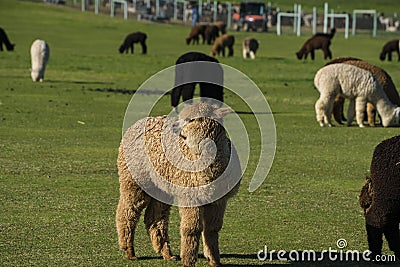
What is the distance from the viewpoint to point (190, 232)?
347 inches

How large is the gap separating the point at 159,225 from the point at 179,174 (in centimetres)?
89

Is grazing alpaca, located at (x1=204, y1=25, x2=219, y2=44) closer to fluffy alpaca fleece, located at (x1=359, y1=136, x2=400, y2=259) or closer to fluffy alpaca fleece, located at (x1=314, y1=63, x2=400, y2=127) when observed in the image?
fluffy alpaca fleece, located at (x1=314, y1=63, x2=400, y2=127)

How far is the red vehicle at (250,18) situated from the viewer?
7250cm

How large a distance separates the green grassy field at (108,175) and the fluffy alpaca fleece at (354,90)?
40 cm

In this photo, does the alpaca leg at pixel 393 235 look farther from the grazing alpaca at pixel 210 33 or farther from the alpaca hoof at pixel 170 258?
the grazing alpaca at pixel 210 33

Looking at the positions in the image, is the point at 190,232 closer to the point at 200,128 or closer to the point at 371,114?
the point at 200,128

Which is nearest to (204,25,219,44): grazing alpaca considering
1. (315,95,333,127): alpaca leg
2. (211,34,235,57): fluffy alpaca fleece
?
(211,34,235,57): fluffy alpaca fleece

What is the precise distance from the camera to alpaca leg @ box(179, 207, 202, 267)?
881 centimetres

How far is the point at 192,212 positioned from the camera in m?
8.81

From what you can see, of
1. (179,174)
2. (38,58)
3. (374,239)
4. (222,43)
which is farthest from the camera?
(222,43)

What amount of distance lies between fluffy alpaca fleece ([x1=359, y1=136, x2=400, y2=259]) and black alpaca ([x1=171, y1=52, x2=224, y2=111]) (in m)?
12.5

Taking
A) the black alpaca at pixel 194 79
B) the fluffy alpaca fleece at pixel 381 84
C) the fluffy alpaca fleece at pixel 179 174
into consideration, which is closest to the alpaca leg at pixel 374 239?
the fluffy alpaca fleece at pixel 179 174

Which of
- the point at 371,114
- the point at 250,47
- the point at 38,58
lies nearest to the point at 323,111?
the point at 371,114

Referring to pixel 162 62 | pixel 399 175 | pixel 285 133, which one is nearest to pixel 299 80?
pixel 162 62
